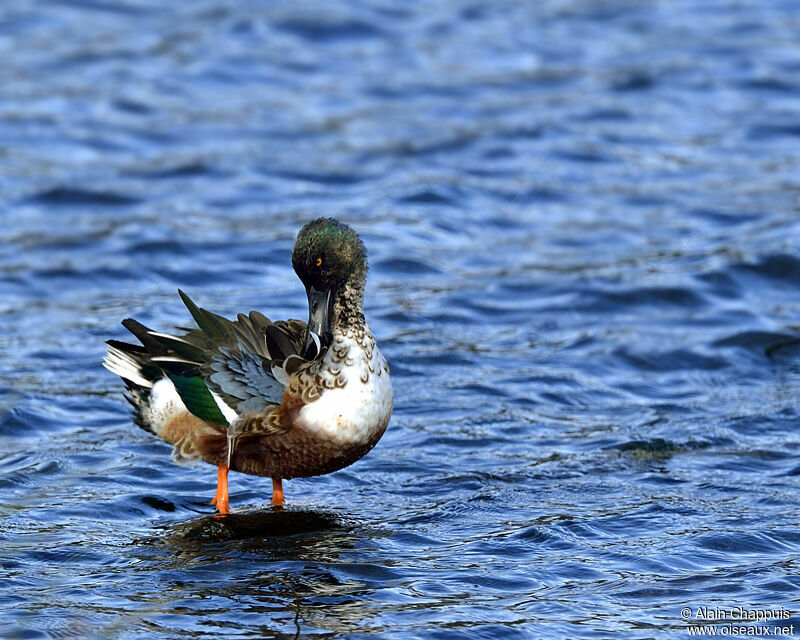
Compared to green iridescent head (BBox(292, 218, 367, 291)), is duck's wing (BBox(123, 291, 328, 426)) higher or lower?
lower

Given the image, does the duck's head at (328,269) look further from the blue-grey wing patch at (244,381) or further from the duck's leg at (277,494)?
the duck's leg at (277,494)

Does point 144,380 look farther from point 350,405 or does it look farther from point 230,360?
point 350,405

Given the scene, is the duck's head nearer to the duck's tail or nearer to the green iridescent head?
the green iridescent head

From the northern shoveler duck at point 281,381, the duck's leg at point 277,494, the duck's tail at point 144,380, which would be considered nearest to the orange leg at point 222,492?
the northern shoveler duck at point 281,381

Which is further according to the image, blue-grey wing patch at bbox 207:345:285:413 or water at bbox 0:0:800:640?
blue-grey wing patch at bbox 207:345:285:413

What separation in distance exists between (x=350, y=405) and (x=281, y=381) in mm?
459

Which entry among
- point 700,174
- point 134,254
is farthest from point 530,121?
point 134,254

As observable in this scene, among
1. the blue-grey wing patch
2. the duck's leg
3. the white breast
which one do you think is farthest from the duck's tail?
the white breast

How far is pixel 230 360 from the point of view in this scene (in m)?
7.70

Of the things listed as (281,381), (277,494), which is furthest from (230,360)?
(277,494)

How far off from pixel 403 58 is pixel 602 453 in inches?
455

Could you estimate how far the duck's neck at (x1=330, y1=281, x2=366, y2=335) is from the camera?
7609 millimetres

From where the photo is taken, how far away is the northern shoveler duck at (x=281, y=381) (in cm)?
740

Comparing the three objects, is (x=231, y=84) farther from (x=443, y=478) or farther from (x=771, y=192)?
(x=443, y=478)
